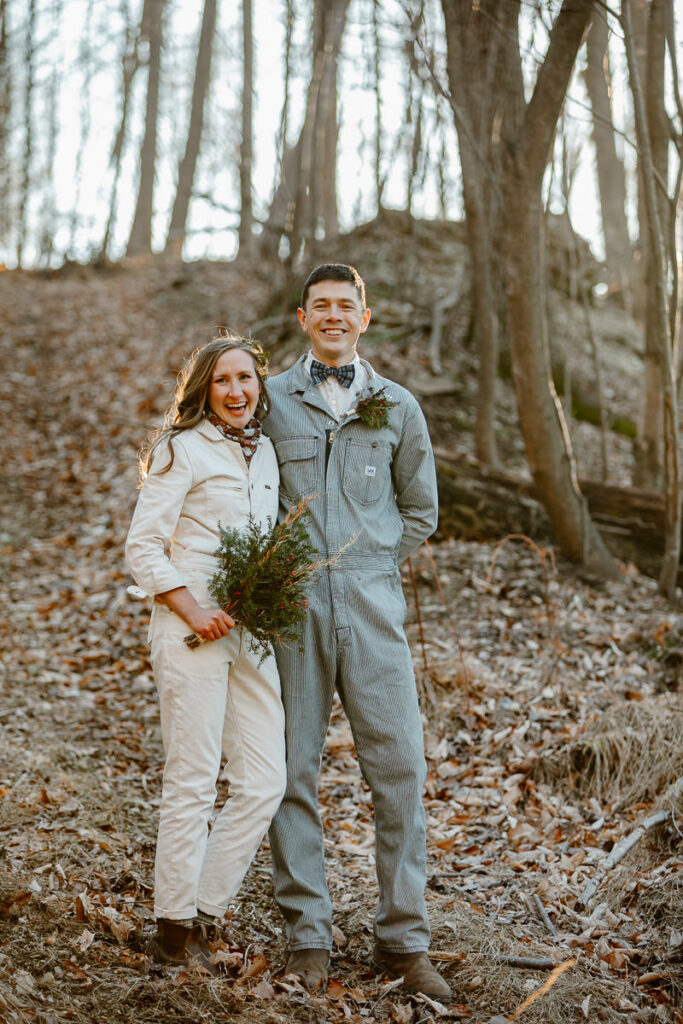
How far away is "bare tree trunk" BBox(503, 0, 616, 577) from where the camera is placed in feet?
19.2

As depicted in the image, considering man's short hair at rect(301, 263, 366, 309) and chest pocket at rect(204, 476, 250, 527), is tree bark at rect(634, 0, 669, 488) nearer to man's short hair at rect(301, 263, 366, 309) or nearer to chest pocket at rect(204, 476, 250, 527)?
man's short hair at rect(301, 263, 366, 309)

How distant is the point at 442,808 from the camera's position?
180 inches

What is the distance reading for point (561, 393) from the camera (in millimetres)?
10227

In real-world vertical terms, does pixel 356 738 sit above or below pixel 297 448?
below

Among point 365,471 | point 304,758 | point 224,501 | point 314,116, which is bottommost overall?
point 304,758

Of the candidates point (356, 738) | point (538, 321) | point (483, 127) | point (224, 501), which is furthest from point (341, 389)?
point (483, 127)

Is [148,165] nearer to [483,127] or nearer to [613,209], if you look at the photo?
[613,209]

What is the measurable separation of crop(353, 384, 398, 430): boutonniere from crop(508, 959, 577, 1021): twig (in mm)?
2138

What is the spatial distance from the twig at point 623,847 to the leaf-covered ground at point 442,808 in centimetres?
1

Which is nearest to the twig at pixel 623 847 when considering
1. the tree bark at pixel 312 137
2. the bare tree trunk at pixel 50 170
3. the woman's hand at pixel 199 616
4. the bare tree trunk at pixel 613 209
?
the woman's hand at pixel 199 616

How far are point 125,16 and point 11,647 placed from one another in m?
15.5

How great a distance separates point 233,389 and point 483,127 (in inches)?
199

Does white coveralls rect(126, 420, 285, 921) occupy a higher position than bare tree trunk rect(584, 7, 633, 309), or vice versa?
bare tree trunk rect(584, 7, 633, 309)

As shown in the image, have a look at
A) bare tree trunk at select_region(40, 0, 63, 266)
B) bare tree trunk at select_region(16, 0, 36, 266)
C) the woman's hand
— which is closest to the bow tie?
the woman's hand
